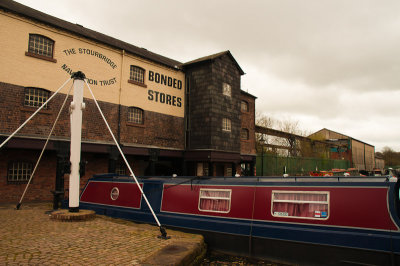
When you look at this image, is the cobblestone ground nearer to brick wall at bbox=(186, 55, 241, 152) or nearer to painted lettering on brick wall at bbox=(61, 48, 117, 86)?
painted lettering on brick wall at bbox=(61, 48, 117, 86)

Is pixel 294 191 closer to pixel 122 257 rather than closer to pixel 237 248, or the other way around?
pixel 237 248

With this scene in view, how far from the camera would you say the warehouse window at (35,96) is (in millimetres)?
11716

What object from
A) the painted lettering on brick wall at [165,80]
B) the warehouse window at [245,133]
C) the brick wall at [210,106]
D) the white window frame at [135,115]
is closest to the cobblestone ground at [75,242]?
the white window frame at [135,115]

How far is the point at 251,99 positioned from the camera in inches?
930

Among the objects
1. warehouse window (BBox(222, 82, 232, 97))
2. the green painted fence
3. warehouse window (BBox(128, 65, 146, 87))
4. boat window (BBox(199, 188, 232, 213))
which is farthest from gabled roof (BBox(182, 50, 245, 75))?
boat window (BBox(199, 188, 232, 213))

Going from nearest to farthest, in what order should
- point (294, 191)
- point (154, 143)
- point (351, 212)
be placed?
point (351, 212), point (294, 191), point (154, 143)

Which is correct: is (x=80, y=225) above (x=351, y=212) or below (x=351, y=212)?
below

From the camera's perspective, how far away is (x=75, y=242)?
5773 mm

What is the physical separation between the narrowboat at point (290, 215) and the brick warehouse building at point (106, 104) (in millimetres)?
6634

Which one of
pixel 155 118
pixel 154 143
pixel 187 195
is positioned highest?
pixel 155 118

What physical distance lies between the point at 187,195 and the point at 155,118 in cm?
937

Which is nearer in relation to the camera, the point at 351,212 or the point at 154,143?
the point at 351,212

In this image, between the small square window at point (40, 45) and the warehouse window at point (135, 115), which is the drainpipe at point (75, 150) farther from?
the warehouse window at point (135, 115)

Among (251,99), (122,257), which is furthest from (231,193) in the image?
(251,99)
